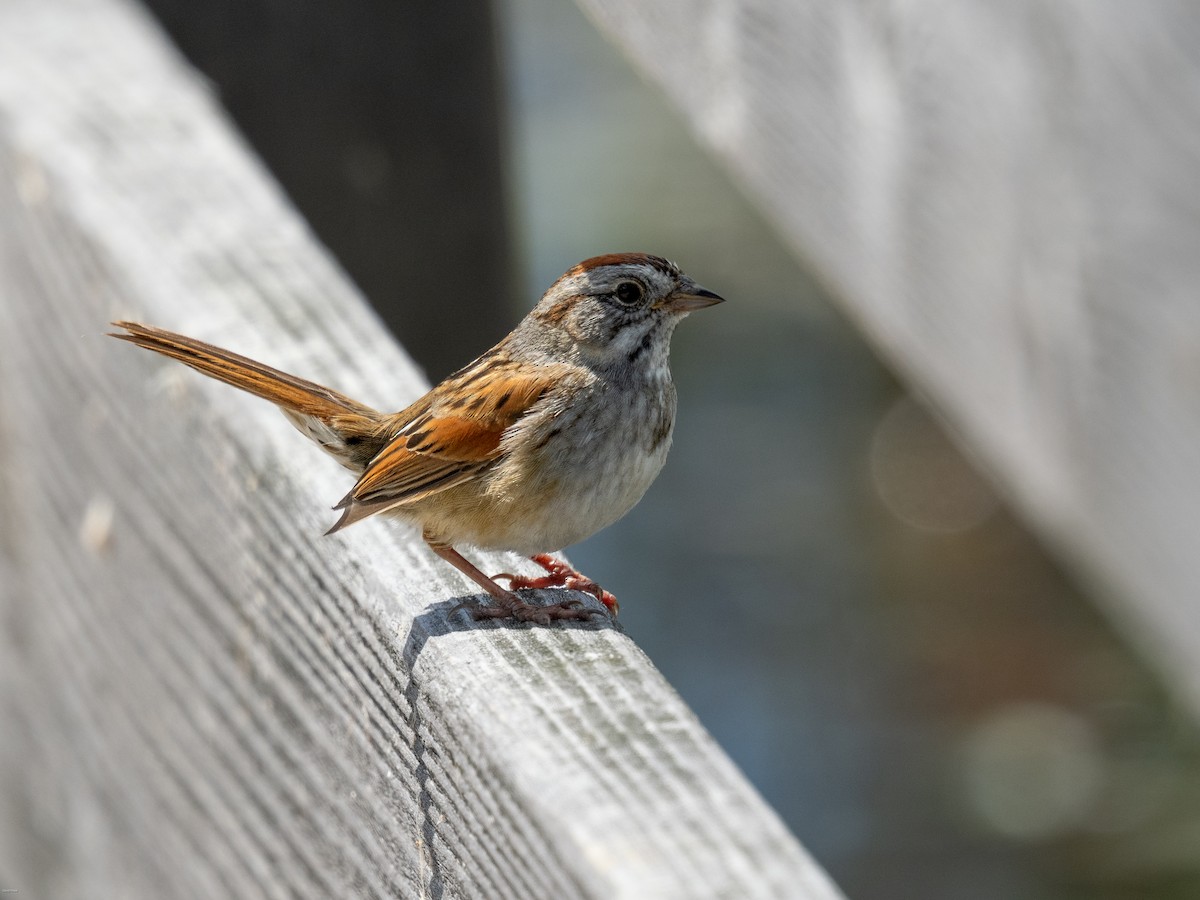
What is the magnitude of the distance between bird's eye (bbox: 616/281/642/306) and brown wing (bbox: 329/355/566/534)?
0.70 ft

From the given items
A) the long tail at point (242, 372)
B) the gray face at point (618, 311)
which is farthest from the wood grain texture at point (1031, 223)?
the gray face at point (618, 311)

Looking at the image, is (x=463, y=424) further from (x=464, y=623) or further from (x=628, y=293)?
(x=464, y=623)

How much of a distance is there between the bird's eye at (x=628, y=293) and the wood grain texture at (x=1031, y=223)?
1112mm

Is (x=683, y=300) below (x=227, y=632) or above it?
below

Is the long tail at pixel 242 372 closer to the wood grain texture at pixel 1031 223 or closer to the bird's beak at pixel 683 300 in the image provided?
the wood grain texture at pixel 1031 223

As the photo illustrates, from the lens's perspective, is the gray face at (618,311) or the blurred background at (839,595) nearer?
the gray face at (618,311)

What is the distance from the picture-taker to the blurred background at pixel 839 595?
17.7 ft

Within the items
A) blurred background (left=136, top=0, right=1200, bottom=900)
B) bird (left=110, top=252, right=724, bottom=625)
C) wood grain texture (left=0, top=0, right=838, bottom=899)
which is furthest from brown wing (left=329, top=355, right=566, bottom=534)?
blurred background (left=136, top=0, right=1200, bottom=900)

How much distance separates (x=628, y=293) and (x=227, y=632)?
1299 mm

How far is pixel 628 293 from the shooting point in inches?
112

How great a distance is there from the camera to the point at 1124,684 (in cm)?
588

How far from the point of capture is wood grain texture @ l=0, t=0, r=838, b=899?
1112 millimetres

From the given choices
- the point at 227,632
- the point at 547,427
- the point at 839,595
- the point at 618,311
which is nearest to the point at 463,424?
the point at 547,427

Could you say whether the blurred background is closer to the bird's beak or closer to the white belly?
the bird's beak
